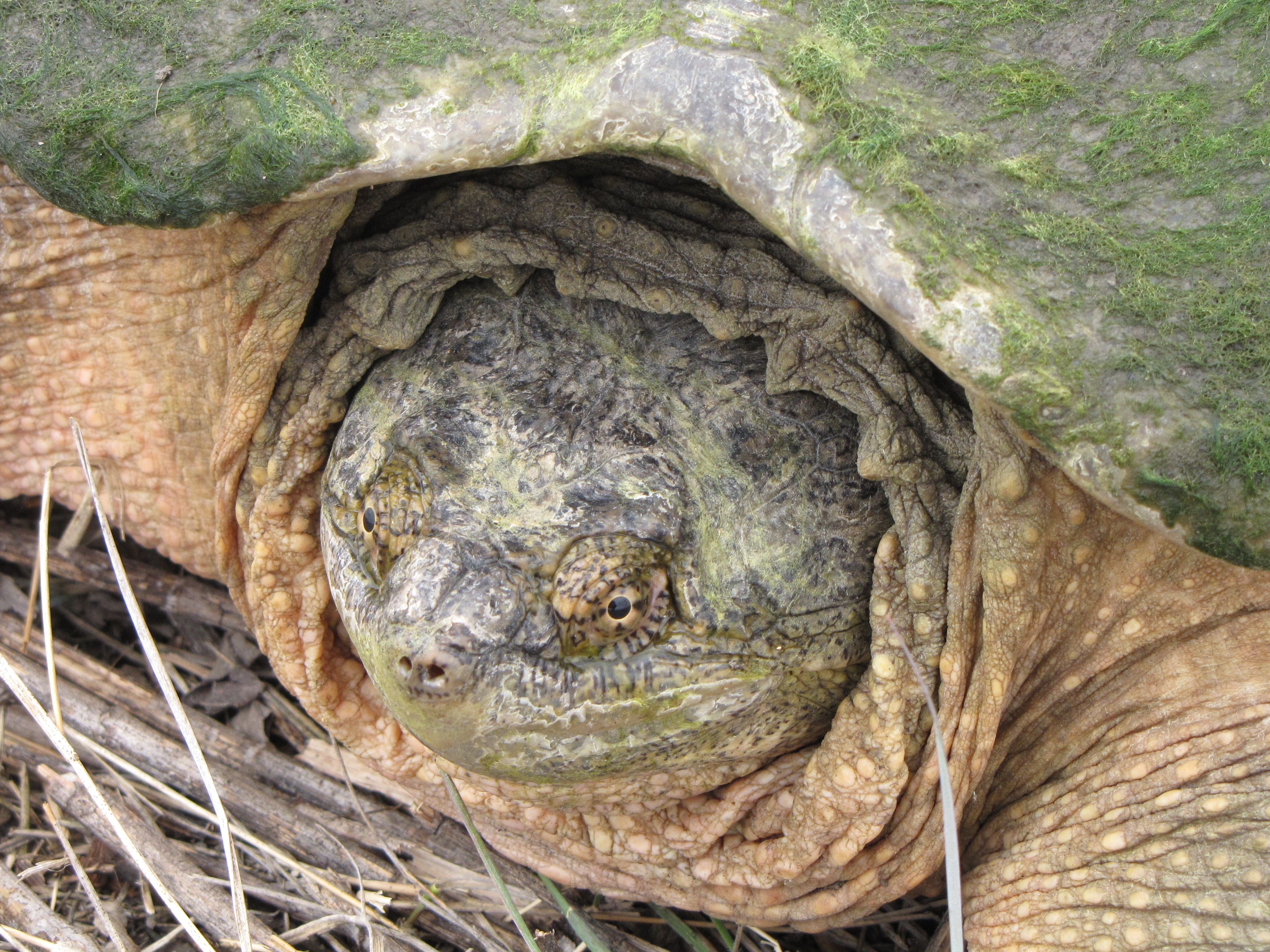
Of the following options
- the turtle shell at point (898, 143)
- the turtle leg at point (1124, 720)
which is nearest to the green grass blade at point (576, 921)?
the turtle leg at point (1124, 720)

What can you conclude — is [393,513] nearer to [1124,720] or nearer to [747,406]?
[747,406]

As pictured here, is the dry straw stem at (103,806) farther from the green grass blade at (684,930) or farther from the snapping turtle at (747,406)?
the green grass blade at (684,930)

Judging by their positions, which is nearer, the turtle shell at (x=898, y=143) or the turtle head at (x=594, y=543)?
the turtle shell at (x=898, y=143)

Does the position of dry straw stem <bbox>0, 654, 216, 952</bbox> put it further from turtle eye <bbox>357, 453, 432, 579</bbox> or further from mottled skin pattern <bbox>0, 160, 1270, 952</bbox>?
turtle eye <bbox>357, 453, 432, 579</bbox>

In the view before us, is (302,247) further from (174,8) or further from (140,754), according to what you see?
(140,754)

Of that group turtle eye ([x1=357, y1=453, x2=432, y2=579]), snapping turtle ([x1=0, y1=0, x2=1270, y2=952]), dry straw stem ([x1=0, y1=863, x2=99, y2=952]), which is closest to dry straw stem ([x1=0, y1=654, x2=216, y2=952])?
dry straw stem ([x1=0, y1=863, x2=99, y2=952])

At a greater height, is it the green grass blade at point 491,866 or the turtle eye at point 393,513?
the turtle eye at point 393,513

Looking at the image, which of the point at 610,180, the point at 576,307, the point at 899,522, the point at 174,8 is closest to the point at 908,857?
the point at 899,522
